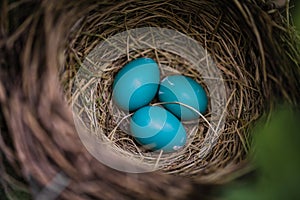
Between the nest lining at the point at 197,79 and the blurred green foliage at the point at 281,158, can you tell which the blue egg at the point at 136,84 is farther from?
the blurred green foliage at the point at 281,158

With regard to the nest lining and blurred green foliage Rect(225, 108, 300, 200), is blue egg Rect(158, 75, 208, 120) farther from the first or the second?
blurred green foliage Rect(225, 108, 300, 200)

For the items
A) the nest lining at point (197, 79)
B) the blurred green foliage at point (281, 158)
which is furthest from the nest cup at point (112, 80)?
the blurred green foliage at point (281, 158)

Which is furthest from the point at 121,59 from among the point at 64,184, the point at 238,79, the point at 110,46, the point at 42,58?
the point at 64,184

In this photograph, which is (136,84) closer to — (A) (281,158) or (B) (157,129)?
(B) (157,129)

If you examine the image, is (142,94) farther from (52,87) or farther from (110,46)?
(52,87)

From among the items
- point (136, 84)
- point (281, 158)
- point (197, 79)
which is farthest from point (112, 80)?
point (281, 158)
